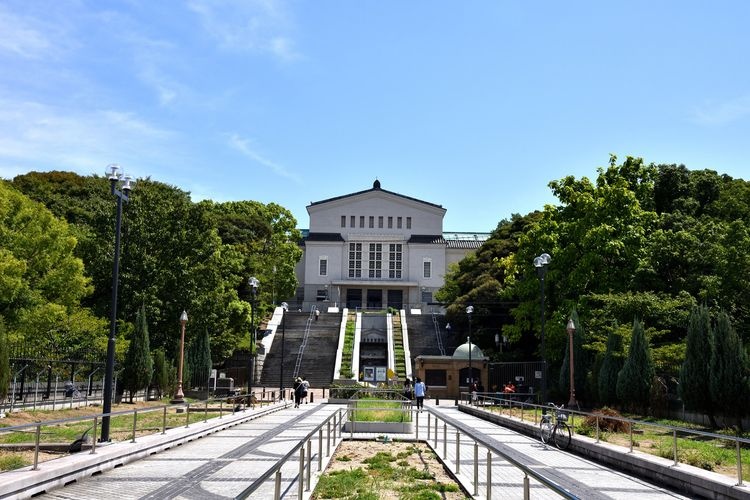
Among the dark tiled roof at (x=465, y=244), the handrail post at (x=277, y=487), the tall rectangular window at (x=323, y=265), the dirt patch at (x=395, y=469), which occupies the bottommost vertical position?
the dirt patch at (x=395, y=469)

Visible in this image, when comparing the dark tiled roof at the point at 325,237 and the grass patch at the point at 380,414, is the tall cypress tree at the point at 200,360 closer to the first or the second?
the grass patch at the point at 380,414

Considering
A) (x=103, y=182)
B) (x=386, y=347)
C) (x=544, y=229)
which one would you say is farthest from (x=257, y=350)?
(x=544, y=229)

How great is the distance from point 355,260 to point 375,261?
2467mm

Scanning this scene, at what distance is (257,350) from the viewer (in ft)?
178

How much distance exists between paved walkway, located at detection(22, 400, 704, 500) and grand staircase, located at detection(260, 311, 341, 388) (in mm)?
33590

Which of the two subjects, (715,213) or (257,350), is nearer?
(715,213)

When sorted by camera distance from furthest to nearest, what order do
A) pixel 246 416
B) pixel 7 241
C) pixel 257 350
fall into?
pixel 257 350 < pixel 7 241 < pixel 246 416

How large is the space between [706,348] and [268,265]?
4621cm

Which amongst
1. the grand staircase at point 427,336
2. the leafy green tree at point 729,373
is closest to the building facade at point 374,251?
the grand staircase at point 427,336

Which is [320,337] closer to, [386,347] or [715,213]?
[386,347]

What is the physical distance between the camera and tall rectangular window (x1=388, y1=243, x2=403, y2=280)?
271 feet

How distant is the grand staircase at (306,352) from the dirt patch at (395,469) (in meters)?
34.9

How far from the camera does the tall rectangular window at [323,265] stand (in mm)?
82562

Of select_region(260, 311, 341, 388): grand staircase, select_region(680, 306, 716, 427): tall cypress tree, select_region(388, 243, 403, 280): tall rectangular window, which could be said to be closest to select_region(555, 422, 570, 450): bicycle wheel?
select_region(680, 306, 716, 427): tall cypress tree
